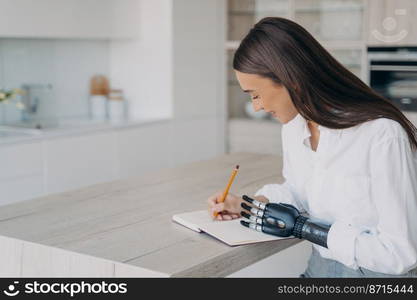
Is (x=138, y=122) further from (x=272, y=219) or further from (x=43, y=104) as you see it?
(x=272, y=219)

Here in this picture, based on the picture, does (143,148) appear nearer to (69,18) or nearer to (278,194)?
(69,18)

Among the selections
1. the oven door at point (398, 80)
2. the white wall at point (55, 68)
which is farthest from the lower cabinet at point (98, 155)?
the oven door at point (398, 80)

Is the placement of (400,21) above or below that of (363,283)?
above

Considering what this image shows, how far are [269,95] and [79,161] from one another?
253cm

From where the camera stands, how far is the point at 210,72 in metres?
5.21

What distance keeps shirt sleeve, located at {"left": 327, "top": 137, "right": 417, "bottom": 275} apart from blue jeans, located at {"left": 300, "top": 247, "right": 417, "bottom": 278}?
3.8 inches

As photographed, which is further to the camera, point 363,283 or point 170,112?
point 170,112

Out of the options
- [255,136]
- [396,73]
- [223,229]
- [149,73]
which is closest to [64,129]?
[149,73]

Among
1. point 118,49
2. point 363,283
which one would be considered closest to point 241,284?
point 363,283

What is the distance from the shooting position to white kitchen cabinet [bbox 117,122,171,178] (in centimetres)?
445

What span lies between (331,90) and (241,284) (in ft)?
1.81

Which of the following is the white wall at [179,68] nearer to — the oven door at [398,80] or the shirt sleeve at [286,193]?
the oven door at [398,80]

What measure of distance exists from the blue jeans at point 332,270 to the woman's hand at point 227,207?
10.4 inches

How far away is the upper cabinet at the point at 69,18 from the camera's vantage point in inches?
154
